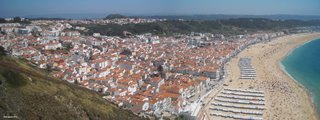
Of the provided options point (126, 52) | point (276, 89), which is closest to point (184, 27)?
point (126, 52)

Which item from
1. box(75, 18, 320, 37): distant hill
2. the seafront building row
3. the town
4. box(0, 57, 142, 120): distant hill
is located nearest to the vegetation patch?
box(0, 57, 142, 120): distant hill

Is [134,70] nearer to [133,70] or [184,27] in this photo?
[133,70]

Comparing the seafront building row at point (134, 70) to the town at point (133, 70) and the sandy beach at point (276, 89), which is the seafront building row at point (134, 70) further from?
the sandy beach at point (276, 89)

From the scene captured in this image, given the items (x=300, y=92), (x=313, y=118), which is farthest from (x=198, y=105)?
(x=300, y=92)

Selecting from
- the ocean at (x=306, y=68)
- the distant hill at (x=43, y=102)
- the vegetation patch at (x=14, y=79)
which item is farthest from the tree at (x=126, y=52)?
the vegetation patch at (x=14, y=79)

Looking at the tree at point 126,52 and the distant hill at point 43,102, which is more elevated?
Answer: the distant hill at point 43,102

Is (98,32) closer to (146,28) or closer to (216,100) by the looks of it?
(146,28)
